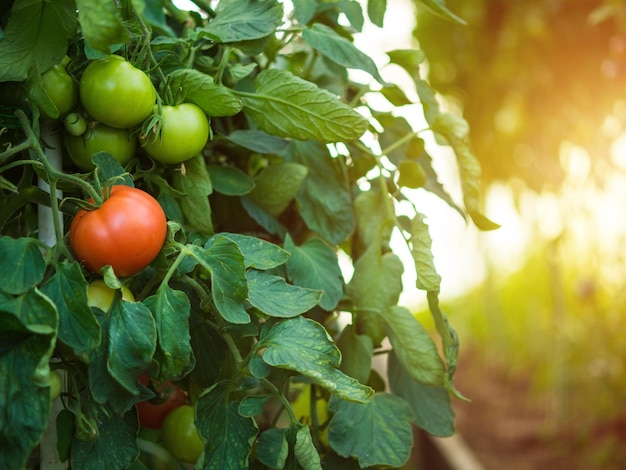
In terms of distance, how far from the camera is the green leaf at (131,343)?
0.39 metres

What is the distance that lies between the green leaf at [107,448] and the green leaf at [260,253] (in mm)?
129

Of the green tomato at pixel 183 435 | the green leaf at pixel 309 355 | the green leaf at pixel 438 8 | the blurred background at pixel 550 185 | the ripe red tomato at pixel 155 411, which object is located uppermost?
the green leaf at pixel 438 8

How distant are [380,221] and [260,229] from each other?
0.11 metres

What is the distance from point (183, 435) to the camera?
54cm

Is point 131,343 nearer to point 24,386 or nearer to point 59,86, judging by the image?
point 24,386

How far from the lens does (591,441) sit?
6.79 ft

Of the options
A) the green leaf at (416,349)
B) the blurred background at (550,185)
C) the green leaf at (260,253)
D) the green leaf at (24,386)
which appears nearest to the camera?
the green leaf at (24,386)

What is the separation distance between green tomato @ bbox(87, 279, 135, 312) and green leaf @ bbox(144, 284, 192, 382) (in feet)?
0.07

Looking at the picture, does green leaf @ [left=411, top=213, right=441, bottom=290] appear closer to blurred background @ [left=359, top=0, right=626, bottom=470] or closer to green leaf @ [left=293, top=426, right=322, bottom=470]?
green leaf @ [left=293, top=426, right=322, bottom=470]

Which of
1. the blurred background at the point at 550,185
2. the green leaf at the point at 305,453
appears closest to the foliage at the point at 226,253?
the green leaf at the point at 305,453

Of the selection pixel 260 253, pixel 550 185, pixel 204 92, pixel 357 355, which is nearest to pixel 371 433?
pixel 357 355

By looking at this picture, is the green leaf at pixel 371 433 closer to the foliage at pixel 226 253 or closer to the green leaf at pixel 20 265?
the foliage at pixel 226 253

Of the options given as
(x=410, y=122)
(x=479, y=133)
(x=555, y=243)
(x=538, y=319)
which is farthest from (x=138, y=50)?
(x=538, y=319)

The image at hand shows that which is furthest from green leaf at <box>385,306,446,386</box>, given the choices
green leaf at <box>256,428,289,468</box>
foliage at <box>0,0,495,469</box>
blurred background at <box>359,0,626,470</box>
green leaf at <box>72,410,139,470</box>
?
blurred background at <box>359,0,626,470</box>
